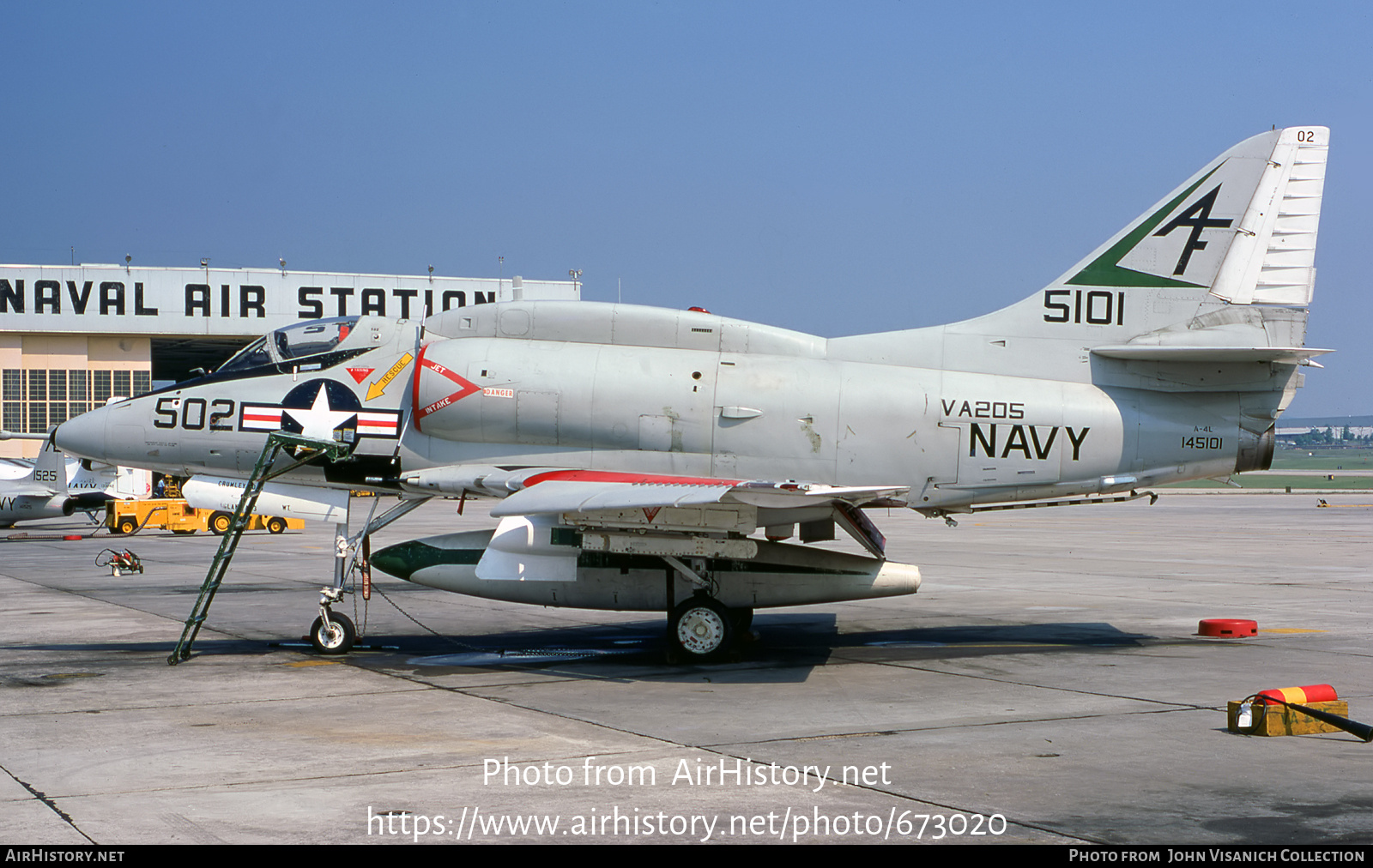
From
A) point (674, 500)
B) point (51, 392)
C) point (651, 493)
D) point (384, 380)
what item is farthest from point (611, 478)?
point (51, 392)

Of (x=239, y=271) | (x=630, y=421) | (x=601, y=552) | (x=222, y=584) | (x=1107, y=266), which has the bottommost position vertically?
(x=222, y=584)

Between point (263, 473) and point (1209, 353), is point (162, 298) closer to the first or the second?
point (263, 473)

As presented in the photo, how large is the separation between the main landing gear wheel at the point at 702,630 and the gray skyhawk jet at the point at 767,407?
0.03 meters

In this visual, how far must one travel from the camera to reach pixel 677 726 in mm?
9180

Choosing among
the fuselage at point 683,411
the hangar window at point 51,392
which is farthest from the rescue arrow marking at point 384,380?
the hangar window at point 51,392

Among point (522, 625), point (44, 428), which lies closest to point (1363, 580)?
point (522, 625)

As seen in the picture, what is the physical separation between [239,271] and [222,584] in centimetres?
3185

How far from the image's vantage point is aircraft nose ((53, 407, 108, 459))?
1344 centimetres

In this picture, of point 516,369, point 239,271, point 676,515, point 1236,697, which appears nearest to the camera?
point 1236,697

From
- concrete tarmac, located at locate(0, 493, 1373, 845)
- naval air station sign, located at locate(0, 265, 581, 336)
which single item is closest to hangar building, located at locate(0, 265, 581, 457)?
naval air station sign, located at locate(0, 265, 581, 336)

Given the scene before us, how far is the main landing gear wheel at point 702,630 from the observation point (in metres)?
12.4

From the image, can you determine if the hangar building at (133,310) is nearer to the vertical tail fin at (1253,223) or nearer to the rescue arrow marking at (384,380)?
the rescue arrow marking at (384,380)

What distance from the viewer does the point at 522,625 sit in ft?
53.1

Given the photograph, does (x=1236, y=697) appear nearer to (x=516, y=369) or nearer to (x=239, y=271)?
(x=516, y=369)
